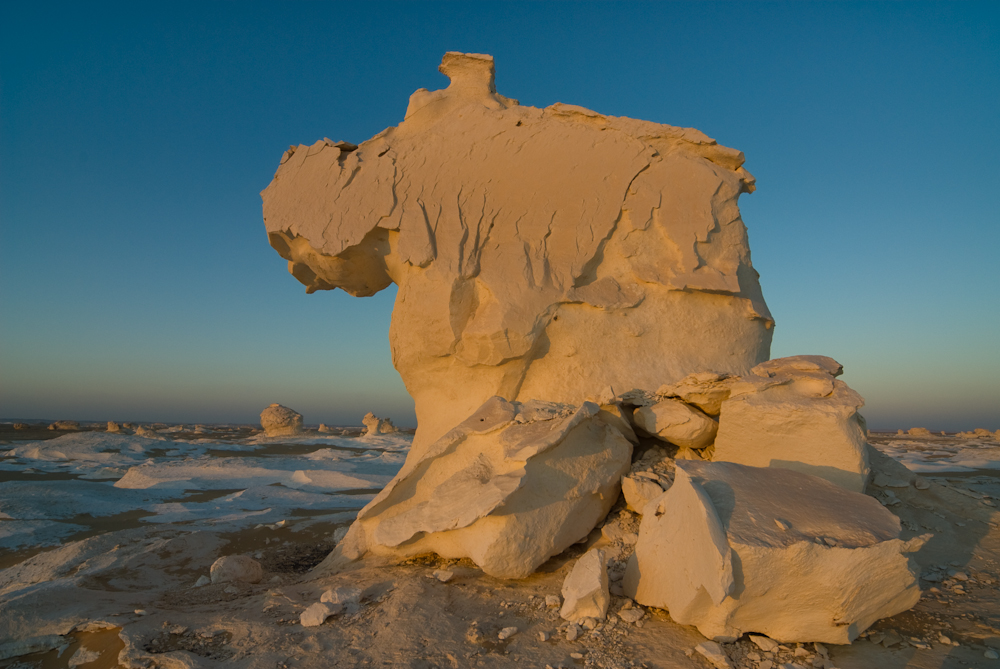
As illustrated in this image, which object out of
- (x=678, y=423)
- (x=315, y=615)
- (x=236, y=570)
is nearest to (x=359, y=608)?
(x=315, y=615)

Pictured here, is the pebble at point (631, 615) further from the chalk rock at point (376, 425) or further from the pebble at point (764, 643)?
the chalk rock at point (376, 425)

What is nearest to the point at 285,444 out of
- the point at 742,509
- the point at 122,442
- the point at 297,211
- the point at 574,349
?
the point at 122,442

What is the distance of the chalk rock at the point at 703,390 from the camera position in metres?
3.80

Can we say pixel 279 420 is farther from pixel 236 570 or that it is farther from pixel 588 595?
pixel 588 595

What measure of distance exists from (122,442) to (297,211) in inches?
499

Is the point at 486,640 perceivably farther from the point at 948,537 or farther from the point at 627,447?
the point at 948,537

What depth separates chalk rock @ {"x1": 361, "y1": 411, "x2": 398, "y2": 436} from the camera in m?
21.3

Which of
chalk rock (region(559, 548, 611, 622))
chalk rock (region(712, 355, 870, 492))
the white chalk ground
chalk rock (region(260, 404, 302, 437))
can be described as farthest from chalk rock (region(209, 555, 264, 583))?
chalk rock (region(260, 404, 302, 437))

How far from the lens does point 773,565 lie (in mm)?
2434

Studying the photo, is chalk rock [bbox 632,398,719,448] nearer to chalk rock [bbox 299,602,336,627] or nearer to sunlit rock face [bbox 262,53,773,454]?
sunlit rock face [bbox 262,53,773,454]

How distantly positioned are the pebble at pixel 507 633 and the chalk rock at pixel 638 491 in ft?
4.40

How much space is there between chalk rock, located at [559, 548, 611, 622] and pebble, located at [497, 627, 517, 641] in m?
0.29

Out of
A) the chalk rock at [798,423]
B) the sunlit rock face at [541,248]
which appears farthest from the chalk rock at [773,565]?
the sunlit rock face at [541,248]

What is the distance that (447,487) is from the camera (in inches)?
136
